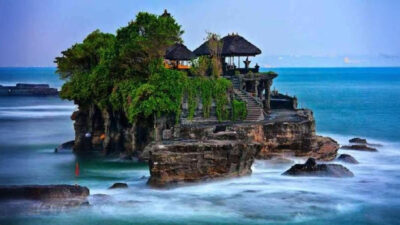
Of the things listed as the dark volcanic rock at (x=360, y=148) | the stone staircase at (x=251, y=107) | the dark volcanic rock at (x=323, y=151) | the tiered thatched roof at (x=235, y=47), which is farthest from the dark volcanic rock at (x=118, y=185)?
the dark volcanic rock at (x=360, y=148)

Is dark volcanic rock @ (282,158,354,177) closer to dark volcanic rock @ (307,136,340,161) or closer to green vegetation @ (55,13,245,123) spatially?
dark volcanic rock @ (307,136,340,161)

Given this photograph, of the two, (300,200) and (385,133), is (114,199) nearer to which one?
(300,200)

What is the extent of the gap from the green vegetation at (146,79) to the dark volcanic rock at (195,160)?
635 centimetres

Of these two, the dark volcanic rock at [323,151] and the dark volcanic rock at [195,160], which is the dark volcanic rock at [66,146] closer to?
the dark volcanic rock at [195,160]

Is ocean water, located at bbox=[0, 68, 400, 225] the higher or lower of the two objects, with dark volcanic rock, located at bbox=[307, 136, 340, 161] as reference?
lower

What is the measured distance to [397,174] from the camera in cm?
3862

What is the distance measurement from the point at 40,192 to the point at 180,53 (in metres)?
17.8

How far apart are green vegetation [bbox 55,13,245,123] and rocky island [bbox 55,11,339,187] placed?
65 millimetres

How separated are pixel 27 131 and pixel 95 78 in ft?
57.4

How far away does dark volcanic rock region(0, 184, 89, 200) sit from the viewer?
2992cm

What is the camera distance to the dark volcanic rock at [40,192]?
98.2 ft

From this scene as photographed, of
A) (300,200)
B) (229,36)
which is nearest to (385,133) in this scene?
(229,36)

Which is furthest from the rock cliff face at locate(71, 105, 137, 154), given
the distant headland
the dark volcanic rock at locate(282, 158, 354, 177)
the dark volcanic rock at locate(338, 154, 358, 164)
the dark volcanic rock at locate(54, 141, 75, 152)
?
the distant headland

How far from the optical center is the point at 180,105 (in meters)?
40.7
